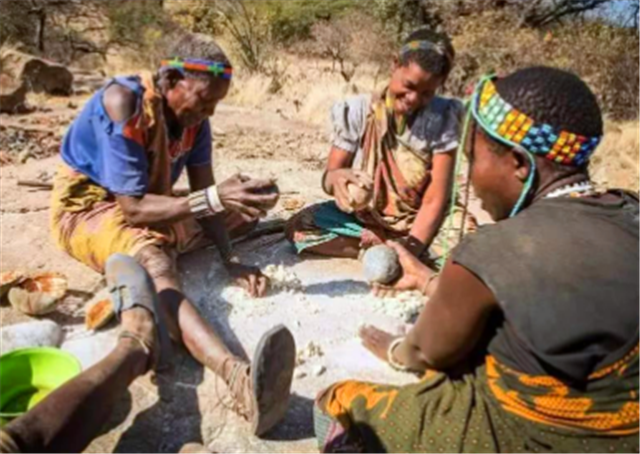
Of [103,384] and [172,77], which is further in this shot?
[172,77]

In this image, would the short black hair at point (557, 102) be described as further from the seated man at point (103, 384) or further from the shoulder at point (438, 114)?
the shoulder at point (438, 114)

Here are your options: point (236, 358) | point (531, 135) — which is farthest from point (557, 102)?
point (236, 358)

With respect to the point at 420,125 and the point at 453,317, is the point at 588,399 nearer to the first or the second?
the point at 453,317

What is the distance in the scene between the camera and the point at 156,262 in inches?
111

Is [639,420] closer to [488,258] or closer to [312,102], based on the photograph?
[488,258]

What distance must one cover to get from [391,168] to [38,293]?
1949 mm

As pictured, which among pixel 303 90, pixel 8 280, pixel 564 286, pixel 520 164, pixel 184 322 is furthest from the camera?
pixel 303 90

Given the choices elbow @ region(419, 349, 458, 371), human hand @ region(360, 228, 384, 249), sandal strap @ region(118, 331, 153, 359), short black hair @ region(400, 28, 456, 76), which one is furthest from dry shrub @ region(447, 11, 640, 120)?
sandal strap @ region(118, 331, 153, 359)

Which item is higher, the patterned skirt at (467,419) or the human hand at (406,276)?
the patterned skirt at (467,419)

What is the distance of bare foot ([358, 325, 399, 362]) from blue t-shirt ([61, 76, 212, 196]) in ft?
4.02

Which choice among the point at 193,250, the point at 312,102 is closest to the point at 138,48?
the point at 312,102

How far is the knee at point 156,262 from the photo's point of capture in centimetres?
279

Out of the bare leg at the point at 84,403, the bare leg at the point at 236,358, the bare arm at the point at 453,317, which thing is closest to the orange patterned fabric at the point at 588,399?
the bare arm at the point at 453,317

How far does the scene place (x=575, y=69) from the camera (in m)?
11.3
